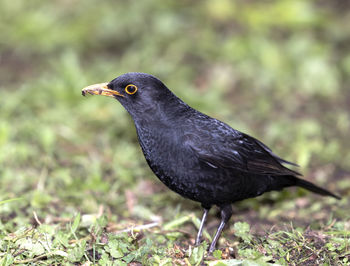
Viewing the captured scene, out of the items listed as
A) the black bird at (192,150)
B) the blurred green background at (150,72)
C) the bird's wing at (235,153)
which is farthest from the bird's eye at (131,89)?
the blurred green background at (150,72)

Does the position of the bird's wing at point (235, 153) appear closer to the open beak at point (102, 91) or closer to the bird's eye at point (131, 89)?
the bird's eye at point (131, 89)

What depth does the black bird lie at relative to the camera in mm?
3914

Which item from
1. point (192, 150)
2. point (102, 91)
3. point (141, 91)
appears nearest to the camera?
point (192, 150)

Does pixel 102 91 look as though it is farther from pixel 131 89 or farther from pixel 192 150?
pixel 192 150

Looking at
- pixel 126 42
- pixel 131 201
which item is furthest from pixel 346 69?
pixel 131 201

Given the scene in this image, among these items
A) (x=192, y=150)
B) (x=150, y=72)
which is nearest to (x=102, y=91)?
(x=192, y=150)

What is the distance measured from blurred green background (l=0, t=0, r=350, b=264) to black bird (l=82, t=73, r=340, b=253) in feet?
2.33

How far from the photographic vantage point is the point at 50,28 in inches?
364

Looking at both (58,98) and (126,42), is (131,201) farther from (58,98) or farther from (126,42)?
(126,42)

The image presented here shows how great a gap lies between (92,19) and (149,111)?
5845 millimetres

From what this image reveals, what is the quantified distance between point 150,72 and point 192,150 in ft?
12.6

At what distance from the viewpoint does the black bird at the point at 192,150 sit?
3.91 meters

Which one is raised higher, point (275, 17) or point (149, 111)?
point (275, 17)

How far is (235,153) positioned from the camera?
13.6 ft
